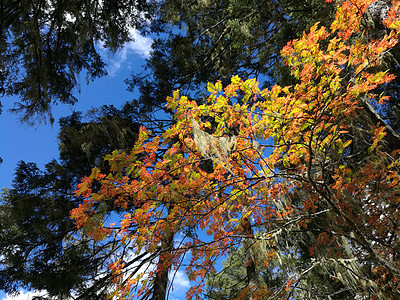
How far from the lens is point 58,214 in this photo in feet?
18.9

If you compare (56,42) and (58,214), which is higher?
(56,42)

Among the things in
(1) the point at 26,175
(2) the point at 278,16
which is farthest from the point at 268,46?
(1) the point at 26,175

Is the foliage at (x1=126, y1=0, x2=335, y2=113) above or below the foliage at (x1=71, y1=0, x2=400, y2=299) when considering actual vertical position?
above

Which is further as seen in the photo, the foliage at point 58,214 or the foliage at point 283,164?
the foliage at point 58,214

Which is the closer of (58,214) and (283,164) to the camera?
(283,164)

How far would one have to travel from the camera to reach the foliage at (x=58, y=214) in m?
5.56

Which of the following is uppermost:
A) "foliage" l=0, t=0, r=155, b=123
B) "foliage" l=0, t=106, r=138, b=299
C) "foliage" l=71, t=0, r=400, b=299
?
"foliage" l=0, t=0, r=155, b=123

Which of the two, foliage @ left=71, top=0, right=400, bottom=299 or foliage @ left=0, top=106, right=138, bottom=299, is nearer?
foliage @ left=71, top=0, right=400, bottom=299

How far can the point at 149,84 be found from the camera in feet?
22.4

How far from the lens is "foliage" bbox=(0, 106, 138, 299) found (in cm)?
556

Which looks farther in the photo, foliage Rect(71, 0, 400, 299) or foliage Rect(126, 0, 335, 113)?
foliage Rect(126, 0, 335, 113)

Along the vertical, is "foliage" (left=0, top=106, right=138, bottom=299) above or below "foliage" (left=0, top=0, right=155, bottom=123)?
below

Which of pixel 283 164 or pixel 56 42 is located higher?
pixel 56 42

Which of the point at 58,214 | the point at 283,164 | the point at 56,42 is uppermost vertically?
the point at 56,42
